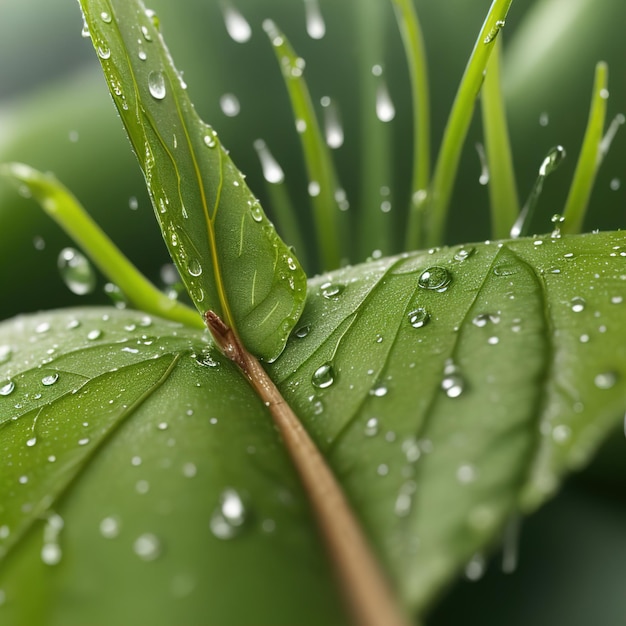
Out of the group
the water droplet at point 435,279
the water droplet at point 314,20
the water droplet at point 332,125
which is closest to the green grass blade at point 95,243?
the water droplet at point 435,279

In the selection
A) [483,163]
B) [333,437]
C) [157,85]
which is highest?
[157,85]

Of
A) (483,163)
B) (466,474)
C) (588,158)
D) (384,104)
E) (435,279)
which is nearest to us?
(466,474)

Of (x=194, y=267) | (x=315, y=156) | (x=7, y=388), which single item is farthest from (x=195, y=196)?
(x=315, y=156)

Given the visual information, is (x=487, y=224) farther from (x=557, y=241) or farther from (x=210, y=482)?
(x=210, y=482)

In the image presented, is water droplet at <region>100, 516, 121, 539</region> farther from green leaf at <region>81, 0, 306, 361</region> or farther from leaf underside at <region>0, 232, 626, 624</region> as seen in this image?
green leaf at <region>81, 0, 306, 361</region>

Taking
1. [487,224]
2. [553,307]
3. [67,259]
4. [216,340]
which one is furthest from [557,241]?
[67,259]

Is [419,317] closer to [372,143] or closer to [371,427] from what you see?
[371,427]

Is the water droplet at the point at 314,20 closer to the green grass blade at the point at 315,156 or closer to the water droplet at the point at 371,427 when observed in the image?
the green grass blade at the point at 315,156
